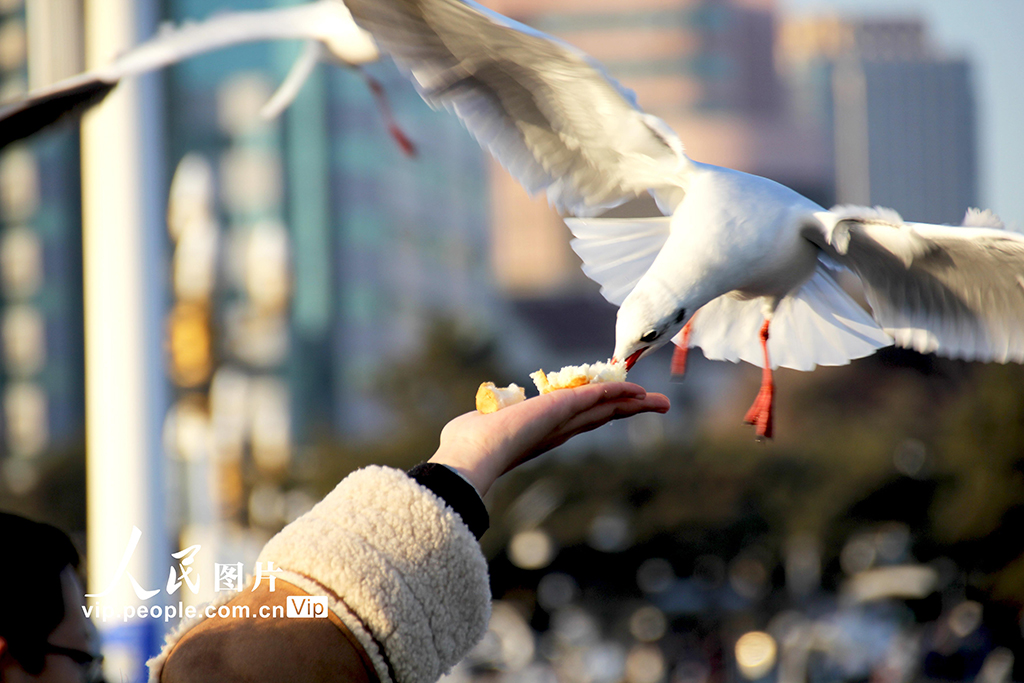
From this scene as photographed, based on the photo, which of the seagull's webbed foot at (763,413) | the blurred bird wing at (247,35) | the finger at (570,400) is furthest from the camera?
the blurred bird wing at (247,35)

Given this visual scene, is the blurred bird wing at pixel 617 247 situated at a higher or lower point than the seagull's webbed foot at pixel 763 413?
higher

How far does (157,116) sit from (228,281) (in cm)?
3314

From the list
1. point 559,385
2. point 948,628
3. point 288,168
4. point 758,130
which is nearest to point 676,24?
point 758,130

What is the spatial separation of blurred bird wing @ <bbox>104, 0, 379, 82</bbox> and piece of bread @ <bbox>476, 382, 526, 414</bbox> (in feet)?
7.97

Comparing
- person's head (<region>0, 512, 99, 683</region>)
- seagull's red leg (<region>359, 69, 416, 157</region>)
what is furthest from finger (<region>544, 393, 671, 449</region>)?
seagull's red leg (<region>359, 69, 416, 157</region>)

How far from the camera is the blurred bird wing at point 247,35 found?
388 cm

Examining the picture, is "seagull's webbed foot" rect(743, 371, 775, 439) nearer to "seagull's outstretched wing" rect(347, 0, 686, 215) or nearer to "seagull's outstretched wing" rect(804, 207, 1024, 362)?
"seagull's outstretched wing" rect(804, 207, 1024, 362)

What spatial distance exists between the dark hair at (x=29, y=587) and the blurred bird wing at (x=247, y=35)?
288 centimetres

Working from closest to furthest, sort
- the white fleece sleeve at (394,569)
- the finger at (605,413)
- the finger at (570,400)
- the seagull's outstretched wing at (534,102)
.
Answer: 1. the white fleece sleeve at (394,569)
2. the finger at (570,400)
3. the finger at (605,413)
4. the seagull's outstretched wing at (534,102)

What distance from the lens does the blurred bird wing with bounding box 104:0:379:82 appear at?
3875mm

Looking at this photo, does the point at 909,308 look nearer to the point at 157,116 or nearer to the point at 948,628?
the point at 157,116

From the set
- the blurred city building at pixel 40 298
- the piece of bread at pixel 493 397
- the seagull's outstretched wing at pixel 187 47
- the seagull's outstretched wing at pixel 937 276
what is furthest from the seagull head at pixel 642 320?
the blurred city building at pixel 40 298

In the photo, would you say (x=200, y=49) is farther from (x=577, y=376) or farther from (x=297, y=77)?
(x=577, y=376)

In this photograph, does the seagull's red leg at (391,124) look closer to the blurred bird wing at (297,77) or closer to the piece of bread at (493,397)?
the blurred bird wing at (297,77)
